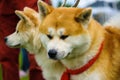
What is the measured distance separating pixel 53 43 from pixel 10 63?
1.50 m

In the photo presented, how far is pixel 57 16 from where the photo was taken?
4422 millimetres

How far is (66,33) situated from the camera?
169 inches

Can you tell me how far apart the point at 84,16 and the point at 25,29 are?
988 millimetres

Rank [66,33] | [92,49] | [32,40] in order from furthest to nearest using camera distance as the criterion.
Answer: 1. [32,40]
2. [92,49]
3. [66,33]

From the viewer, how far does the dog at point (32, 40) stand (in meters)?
4.94

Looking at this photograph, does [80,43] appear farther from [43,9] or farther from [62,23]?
[43,9]

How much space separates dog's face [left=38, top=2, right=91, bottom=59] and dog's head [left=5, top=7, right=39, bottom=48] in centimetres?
64

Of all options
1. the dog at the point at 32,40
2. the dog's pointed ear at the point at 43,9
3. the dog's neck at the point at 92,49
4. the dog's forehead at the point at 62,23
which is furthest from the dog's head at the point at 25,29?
the dog's neck at the point at 92,49

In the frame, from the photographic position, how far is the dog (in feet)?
16.2

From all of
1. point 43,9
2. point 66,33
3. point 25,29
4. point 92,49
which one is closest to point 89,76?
point 92,49

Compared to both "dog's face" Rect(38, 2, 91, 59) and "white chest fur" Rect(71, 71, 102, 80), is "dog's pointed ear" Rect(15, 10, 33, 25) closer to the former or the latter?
"dog's face" Rect(38, 2, 91, 59)

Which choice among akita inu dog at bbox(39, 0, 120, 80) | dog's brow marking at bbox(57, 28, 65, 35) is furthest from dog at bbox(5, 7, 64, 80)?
dog's brow marking at bbox(57, 28, 65, 35)

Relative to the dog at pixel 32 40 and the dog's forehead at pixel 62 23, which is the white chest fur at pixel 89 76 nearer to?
the dog at pixel 32 40

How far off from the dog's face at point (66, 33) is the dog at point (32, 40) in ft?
1.79
